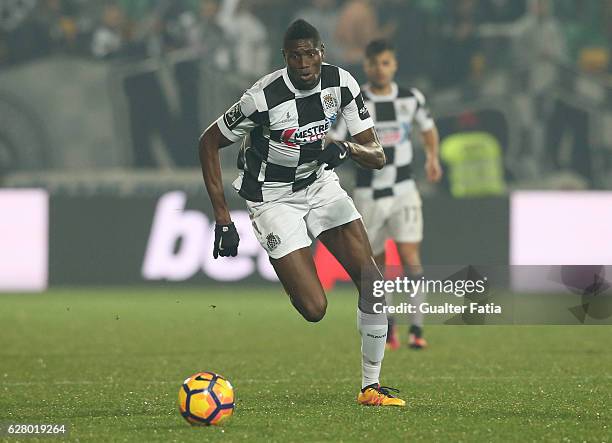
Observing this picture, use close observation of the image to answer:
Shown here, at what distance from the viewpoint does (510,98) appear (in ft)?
59.2

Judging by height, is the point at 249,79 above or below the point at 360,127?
above

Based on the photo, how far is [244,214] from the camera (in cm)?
1512

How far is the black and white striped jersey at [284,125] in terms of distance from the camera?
6602 millimetres

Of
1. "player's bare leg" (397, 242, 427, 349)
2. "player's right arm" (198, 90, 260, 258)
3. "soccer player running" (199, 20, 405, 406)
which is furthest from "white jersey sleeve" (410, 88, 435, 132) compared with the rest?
"player's right arm" (198, 90, 260, 258)

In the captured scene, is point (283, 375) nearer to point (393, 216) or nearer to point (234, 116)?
point (234, 116)

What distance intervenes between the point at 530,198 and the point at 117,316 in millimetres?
5539

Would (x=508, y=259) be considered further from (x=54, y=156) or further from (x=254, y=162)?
(x=254, y=162)

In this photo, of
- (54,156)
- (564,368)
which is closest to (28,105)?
(54,156)

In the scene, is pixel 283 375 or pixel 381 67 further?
pixel 381 67

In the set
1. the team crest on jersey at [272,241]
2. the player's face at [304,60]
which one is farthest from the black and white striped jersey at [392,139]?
the player's face at [304,60]

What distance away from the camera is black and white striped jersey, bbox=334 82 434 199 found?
994 cm

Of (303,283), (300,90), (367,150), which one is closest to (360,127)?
(367,150)

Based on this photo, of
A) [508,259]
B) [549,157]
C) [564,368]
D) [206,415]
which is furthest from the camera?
[549,157]

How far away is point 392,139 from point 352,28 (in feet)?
27.9
